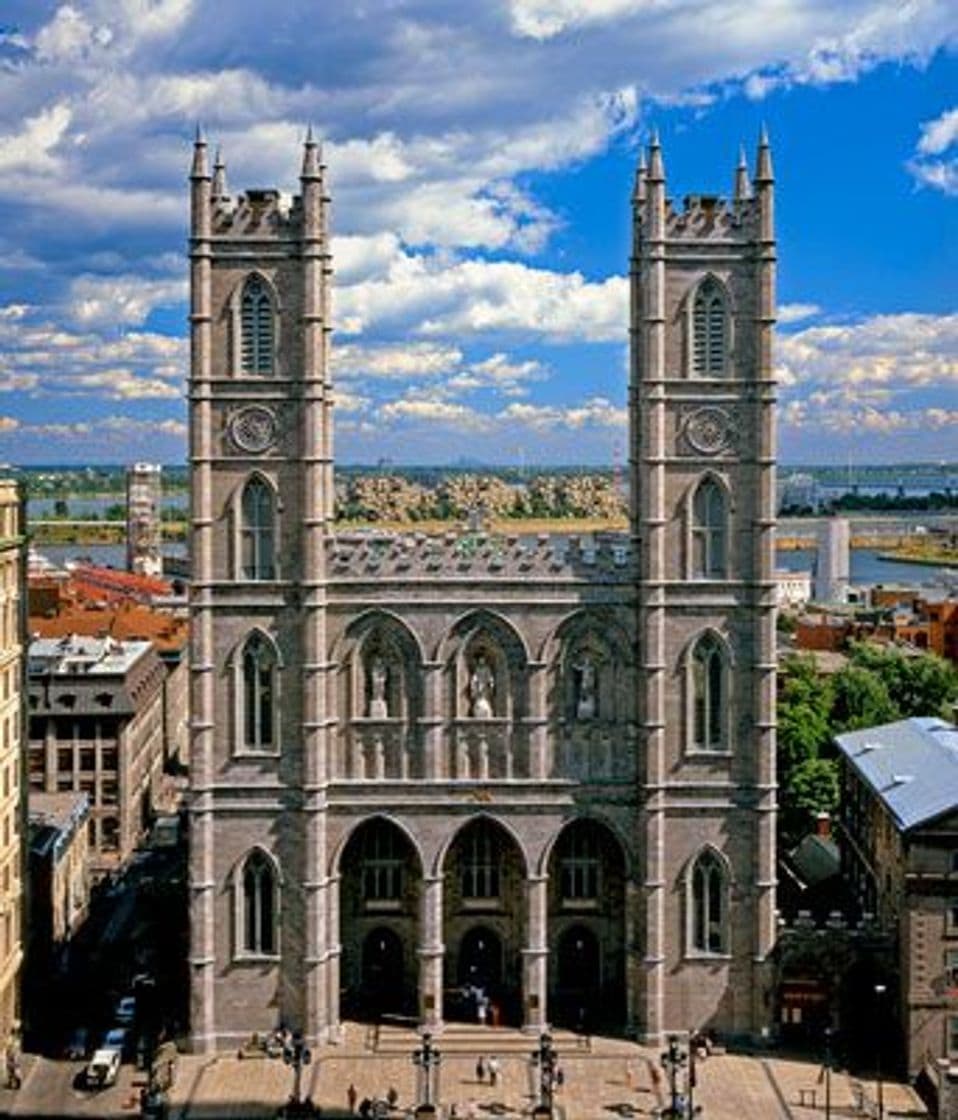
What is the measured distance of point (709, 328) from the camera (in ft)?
208

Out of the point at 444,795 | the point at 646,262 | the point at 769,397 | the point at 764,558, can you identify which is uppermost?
the point at 646,262

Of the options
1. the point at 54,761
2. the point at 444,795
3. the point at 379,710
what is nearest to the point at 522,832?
the point at 444,795

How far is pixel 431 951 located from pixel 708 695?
15.1 m

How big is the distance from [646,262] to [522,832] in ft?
76.2

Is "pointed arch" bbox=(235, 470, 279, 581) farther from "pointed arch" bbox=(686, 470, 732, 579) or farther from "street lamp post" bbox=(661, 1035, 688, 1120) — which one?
"street lamp post" bbox=(661, 1035, 688, 1120)

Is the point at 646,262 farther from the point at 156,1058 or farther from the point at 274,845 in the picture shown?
the point at 156,1058

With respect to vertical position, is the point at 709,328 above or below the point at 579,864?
above

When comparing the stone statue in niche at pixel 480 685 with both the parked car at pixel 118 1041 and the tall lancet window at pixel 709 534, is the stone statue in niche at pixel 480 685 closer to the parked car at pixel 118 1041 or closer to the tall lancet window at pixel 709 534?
the tall lancet window at pixel 709 534

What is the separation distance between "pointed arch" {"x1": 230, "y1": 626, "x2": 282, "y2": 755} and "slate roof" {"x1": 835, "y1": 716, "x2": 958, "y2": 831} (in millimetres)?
24797

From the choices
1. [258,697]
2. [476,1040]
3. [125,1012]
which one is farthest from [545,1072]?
[125,1012]

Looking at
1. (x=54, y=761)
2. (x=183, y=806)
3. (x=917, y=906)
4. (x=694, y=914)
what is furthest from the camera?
(x=183, y=806)

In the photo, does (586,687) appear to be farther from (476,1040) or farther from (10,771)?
(10,771)

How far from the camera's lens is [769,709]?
207ft

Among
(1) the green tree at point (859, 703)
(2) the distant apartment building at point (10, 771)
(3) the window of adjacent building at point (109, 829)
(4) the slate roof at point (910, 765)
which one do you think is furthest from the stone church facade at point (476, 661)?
(3) the window of adjacent building at point (109, 829)
